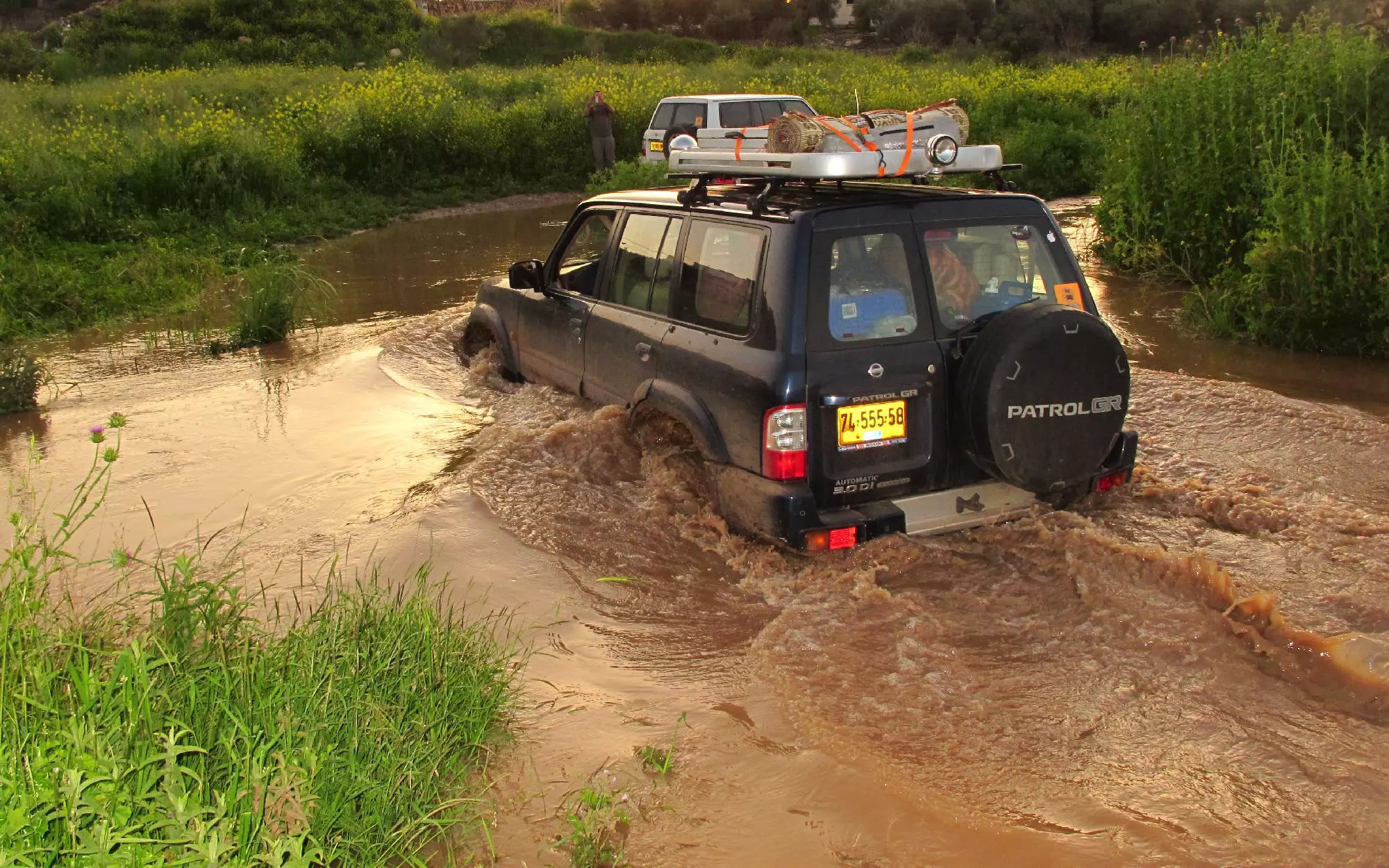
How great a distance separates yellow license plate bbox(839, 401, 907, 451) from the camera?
15.6ft

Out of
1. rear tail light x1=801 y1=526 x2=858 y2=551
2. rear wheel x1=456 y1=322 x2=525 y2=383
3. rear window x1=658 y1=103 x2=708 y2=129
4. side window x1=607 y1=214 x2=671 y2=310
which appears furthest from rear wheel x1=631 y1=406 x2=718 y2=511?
rear window x1=658 y1=103 x2=708 y2=129

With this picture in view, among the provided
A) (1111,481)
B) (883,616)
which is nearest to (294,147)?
(1111,481)

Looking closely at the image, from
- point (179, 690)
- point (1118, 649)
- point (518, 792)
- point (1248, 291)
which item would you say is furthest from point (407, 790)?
point (1248, 291)

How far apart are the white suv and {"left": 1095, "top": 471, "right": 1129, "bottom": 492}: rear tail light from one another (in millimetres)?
14270

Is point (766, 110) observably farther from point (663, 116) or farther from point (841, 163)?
point (841, 163)

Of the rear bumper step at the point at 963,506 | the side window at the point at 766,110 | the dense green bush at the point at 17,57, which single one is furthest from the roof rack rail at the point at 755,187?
the dense green bush at the point at 17,57

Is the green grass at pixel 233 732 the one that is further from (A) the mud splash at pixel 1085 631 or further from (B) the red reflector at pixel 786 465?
(B) the red reflector at pixel 786 465

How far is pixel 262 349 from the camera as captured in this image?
10.1 metres

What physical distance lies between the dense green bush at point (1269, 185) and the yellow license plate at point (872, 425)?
529 cm

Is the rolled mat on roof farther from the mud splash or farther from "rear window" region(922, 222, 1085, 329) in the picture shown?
the mud splash

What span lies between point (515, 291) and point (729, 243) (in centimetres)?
264

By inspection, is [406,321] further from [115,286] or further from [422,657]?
[422,657]

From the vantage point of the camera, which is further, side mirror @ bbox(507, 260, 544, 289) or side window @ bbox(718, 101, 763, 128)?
side window @ bbox(718, 101, 763, 128)

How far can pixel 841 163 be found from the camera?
485cm
